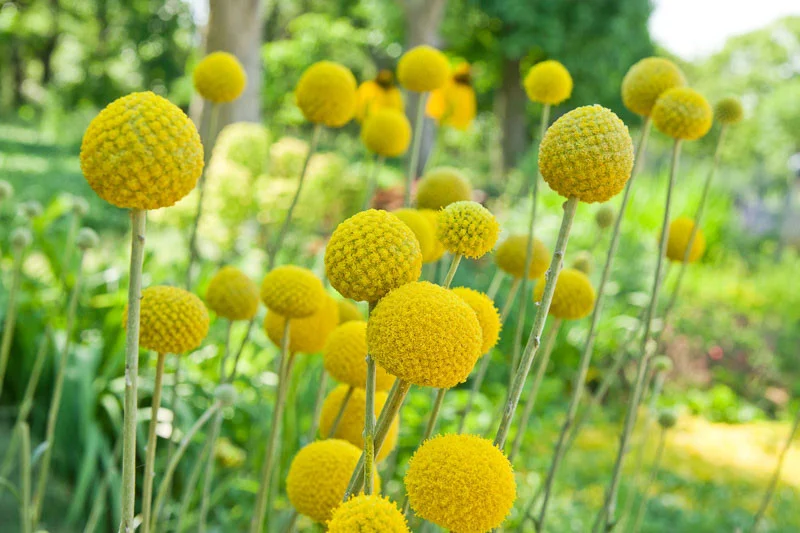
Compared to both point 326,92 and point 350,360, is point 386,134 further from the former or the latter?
point 350,360

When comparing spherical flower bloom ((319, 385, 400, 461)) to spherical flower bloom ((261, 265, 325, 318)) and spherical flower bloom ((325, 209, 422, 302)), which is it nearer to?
spherical flower bloom ((261, 265, 325, 318))

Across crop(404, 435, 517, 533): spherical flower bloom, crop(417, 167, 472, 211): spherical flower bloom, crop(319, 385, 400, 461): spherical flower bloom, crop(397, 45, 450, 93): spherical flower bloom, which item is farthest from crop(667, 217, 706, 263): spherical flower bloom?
crop(404, 435, 517, 533): spherical flower bloom

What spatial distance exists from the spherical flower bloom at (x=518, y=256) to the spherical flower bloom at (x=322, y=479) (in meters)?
0.41

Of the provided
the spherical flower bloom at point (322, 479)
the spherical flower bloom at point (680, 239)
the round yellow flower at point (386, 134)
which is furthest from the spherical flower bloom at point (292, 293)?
the spherical flower bloom at point (680, 239)

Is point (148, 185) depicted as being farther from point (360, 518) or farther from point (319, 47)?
point (319, 47)

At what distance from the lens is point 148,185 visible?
43 centimetres

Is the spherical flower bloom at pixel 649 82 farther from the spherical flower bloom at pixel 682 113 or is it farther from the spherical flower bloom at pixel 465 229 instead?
the spherical flower bloom at pixel 465 229

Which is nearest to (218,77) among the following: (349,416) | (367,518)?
(349,416)

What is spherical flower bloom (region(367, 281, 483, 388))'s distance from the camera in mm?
418

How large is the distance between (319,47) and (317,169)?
3910 millimetres

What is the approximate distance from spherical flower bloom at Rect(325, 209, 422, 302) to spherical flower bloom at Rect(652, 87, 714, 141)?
0.48m

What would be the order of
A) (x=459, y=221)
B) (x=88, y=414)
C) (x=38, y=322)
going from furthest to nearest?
(x=38, y=322)
(x=88, y=414)
(x=459, y=221)

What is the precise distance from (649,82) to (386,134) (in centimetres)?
44

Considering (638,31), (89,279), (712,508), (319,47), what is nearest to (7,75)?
(319,47)
